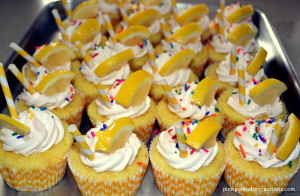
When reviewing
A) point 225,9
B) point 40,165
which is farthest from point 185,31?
point 40,165

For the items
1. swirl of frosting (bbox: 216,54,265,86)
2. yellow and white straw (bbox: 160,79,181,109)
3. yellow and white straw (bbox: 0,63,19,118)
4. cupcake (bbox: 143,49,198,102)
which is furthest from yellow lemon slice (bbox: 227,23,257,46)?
yellow and white straw (bbox: 0,63,19,118)

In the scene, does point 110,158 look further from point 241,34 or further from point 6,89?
point 241,34

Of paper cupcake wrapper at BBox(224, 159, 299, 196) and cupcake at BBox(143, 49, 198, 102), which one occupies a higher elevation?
cupcake at BBox(143, 49, 198, 102)

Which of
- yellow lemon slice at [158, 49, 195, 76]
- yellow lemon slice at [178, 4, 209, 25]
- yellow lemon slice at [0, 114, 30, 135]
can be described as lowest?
yellow lemon slice at [178, 4, 209, 25]

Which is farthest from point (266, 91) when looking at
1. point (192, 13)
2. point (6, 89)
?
point (6, 89)

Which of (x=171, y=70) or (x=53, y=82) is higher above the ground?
(x=53, y=82)

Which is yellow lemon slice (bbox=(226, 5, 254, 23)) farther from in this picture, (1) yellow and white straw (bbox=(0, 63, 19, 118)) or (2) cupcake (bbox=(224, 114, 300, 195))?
(1) yellow and white straw (bbox=(0, 63, 19, 118))

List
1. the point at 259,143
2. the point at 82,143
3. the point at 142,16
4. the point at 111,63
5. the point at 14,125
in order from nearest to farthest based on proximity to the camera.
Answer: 1. the point at 82,143
2. the point at 14,125
3. the point at 259,143
4. the point at 111,63
5. the point at 142,16
